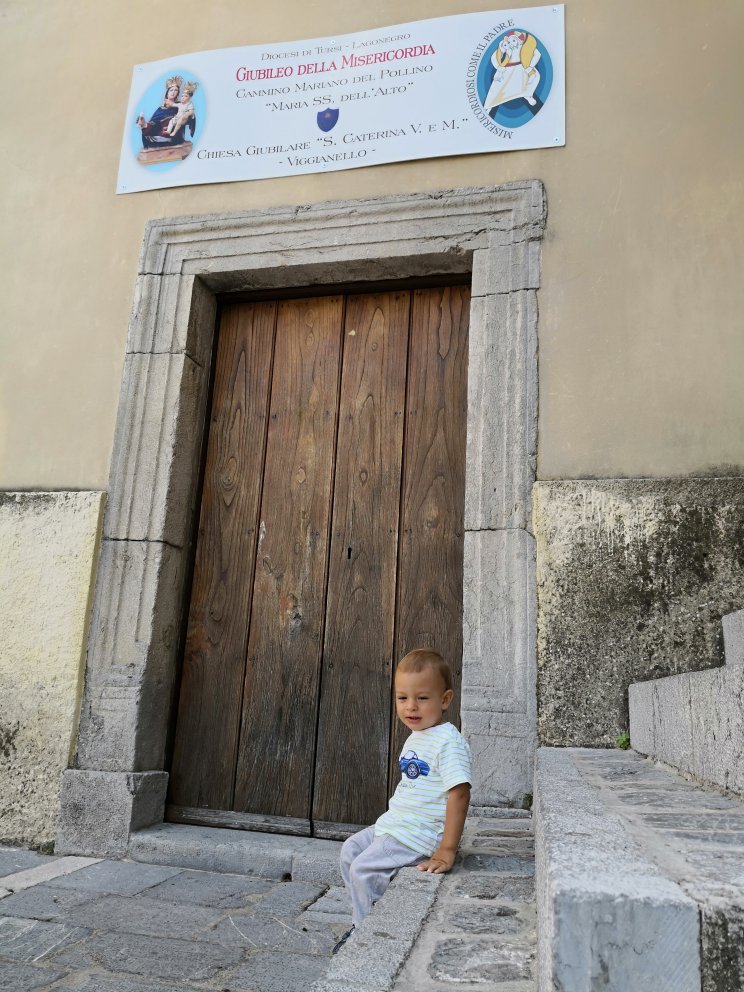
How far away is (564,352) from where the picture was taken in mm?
3174

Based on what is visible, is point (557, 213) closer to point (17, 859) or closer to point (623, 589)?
point (623, 589)

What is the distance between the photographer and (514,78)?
11.4 ft

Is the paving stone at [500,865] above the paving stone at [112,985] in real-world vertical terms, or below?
above

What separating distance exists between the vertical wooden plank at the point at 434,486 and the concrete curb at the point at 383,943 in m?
1.57

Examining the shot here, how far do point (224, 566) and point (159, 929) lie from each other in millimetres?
1615

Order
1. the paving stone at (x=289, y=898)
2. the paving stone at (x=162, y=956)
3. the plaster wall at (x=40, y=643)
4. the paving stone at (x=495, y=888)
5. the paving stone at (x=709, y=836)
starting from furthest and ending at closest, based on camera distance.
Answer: the plaster wall at (x=40, y=643), the paving stone at (x=289, y=898), the paving stone at (x=162, y=956), the paving stone at (x=495, y=888), the paving stone at (x=709, y=836)

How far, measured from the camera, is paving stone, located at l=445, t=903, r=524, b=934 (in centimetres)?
140

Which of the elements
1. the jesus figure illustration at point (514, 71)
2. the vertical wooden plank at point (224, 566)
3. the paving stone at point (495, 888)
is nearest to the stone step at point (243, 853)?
the vertical wooden plank at point (224, 566)

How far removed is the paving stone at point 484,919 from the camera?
1402mm

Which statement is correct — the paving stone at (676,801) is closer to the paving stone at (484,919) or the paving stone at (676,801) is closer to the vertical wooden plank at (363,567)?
the paving stone at (484,919)

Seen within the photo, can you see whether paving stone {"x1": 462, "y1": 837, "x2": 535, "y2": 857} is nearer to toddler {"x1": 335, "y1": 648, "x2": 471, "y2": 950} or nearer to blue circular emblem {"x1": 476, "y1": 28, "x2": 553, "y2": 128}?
toddler {"x1": 335, "y1": 648, "x2": 471, "y2": 950}

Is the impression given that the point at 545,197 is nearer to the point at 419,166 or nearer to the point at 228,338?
the point at 419,166

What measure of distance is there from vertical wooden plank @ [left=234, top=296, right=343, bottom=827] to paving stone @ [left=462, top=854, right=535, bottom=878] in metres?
1.41

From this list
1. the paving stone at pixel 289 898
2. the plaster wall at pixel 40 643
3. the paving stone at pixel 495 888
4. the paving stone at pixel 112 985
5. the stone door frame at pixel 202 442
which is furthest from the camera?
the plaster wall at pixel 40 643
